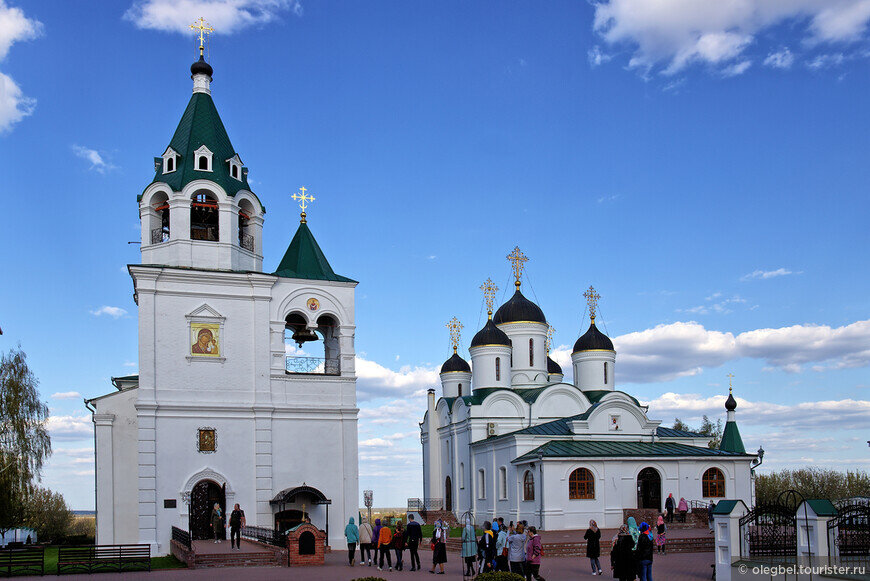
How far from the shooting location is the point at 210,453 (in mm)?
26547

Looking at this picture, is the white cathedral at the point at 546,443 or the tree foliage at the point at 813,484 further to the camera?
the tree foliage at the point at 813,484

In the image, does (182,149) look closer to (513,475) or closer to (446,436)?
(513,475)

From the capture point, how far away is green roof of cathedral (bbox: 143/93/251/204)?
92.4ft

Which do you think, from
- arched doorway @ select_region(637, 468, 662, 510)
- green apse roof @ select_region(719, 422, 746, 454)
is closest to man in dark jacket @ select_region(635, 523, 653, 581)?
arched doorway @ select_region(637, 468, 662, 510)

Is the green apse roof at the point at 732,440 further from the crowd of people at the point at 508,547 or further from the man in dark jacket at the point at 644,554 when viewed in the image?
the man in dark jacket at the point at 644,554

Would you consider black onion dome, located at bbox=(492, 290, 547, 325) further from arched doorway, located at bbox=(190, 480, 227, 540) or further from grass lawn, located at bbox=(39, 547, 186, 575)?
grass lawn, located at bbox=(39, 547, 186, 575)

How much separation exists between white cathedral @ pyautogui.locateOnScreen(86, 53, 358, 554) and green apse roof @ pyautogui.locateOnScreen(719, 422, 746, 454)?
2672 cm

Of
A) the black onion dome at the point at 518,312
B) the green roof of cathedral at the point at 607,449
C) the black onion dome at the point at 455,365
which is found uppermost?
the black onion dome at the point at 518,312

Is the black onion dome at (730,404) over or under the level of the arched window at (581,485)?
over

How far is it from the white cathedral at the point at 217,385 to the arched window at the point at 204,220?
1.6 inches

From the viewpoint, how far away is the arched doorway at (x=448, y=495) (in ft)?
148

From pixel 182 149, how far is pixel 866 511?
873 inches

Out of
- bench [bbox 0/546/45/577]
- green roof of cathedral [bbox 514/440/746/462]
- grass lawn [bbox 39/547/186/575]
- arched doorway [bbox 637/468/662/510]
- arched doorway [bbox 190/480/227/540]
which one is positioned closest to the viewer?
bench [bbox 0/546/45/577]

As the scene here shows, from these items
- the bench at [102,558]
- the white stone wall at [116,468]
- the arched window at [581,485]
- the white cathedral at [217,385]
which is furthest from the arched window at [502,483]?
the bench at [102,558]
